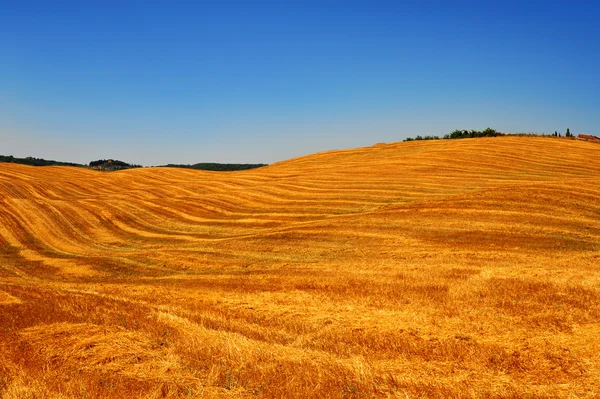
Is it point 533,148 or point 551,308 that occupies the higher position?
point 533,148

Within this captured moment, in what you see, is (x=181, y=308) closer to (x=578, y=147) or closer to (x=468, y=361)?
(x=468, y=361)

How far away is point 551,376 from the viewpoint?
843 centimetres

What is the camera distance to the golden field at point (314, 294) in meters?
8.24

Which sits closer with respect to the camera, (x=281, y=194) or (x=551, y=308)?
(x=551, y=308)

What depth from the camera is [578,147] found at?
6219 centimetres

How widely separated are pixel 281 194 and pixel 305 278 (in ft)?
87.9

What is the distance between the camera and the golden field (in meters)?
8.24

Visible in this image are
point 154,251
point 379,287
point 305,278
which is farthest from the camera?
point 154,251

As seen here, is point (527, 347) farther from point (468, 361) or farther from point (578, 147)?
point (578, 147)

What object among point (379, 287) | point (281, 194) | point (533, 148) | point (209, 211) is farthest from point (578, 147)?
point (379, 287)

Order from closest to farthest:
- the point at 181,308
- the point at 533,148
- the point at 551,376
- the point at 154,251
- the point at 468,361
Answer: the point at 551,376 < the point at 468,361 < the point at 181,308 < the point at 154,251 < the point at 533,148

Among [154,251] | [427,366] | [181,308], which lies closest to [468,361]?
[427,366]

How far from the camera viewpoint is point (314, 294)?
1565 cm

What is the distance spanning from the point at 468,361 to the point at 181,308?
8888mm
